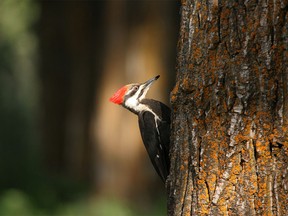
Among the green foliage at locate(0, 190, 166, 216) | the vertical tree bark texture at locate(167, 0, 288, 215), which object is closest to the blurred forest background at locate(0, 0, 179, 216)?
the green foliage at locate(0, 190, 166, 216)

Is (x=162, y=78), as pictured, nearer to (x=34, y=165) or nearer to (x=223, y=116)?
(x=34, y=165)

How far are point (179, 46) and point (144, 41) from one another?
7.00 meters

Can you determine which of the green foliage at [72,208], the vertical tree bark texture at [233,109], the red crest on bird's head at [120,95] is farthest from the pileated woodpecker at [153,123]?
the green foliage at [72,208]

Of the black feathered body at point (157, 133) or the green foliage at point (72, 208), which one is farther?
the green foliage at point (72, 208)

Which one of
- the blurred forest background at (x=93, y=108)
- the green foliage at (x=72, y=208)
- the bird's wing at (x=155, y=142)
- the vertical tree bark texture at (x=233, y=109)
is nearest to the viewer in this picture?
the vertical tree bark texture at (x=233, y=109)

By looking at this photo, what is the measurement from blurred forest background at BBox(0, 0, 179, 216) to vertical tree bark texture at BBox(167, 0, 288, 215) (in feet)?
20.9

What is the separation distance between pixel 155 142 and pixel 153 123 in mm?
186

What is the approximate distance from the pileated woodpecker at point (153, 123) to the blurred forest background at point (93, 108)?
164 inches

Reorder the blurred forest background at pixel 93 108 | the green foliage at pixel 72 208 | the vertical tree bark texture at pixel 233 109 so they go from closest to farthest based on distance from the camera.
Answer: the vertical tree bark texture at pixel 233 109, the green foliage at pixel 72 208, the blurred forest background at pixel 93 108

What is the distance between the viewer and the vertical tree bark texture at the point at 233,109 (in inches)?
119

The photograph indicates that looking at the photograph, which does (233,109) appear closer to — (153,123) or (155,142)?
(155,142)

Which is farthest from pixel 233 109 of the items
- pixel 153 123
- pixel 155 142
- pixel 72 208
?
pixel 72 208

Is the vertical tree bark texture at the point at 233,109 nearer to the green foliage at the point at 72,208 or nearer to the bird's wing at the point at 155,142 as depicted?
the bird's wing at the point at 155,142

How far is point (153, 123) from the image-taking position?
514 cm
